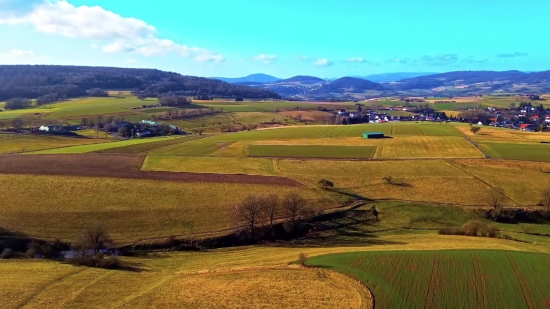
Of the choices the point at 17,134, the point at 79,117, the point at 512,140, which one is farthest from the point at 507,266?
the point at 79,117

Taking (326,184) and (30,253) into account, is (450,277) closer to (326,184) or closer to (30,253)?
(326,184)

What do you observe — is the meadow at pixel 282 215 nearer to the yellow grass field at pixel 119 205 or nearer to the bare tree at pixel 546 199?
the yellow grass field at pixel 119 205

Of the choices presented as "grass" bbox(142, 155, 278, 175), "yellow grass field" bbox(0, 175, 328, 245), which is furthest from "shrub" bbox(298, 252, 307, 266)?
"grass" bbox(142, 155, 278, 175)

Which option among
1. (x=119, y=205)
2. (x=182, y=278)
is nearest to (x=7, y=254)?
(x=119, y=205)

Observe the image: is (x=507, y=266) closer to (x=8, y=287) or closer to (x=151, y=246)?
(x=151, y=246)

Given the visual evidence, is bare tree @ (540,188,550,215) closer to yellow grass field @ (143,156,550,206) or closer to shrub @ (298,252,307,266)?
yellow grass field @ (143,156,550,206)

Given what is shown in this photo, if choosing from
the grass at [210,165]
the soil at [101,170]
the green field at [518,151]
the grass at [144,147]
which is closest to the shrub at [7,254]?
the soil at [101,170]
